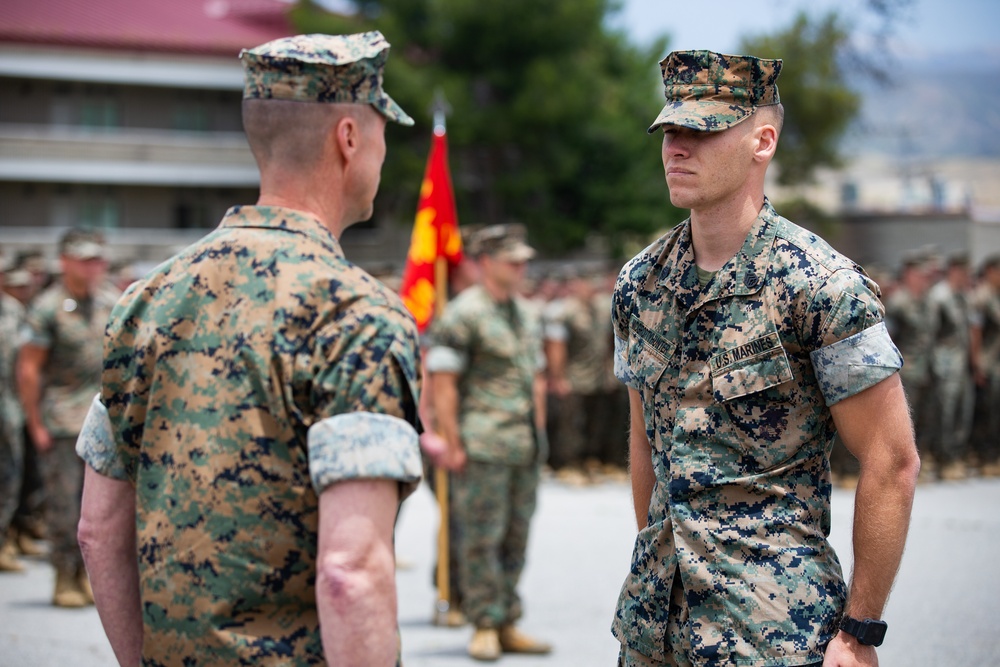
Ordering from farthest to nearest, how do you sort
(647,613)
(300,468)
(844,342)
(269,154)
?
(647,613)
(844,342)
(269,154)
(300,468)

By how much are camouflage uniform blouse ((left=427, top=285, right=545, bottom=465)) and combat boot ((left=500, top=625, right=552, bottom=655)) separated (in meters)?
1.00

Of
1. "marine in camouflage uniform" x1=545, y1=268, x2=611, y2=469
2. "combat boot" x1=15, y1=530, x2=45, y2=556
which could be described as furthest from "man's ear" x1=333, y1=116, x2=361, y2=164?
"marine in camouflage uniform" x1=545, y1=268, x2=611, y2=469

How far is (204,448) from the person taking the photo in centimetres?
233

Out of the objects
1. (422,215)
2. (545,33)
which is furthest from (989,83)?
Result: (422,215)

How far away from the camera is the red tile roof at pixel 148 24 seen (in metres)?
34.9

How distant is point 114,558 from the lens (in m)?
2.51

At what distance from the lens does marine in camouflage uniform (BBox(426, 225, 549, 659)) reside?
679 centimetres

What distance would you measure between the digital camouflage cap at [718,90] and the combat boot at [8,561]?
7845 mm

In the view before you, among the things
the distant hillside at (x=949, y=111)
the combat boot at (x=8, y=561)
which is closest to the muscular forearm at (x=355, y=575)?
the combat boot at (x=8, y=561)

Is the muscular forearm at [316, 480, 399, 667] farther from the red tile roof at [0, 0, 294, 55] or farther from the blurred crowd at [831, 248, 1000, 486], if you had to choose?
the red tile roof at [0, 0, 294, 55]

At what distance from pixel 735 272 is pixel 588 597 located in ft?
17.6

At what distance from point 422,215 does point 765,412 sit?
5.83 m

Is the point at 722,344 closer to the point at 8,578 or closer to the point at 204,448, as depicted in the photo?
the point at 204,448

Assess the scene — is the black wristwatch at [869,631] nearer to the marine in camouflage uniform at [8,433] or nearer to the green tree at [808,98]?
the marine in camouflage uniform at [8,433]
